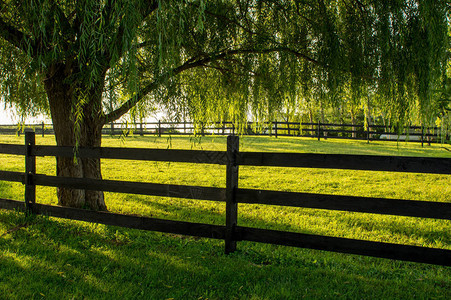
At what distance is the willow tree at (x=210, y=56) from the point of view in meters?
3.45

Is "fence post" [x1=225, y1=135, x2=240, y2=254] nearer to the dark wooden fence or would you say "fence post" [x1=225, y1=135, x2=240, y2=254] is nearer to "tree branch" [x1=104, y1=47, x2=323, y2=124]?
the dark wooden fence

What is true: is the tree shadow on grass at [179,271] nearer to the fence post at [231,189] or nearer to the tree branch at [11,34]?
the fence post at [231,189]

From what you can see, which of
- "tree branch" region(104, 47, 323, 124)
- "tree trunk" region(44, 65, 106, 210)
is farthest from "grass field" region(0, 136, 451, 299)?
"tree branch" region(104, 47, 323, 124)

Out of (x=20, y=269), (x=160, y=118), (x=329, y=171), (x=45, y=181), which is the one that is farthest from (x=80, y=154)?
(x=329, y=171)

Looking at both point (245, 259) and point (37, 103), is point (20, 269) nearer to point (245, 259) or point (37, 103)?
point (245, 259)

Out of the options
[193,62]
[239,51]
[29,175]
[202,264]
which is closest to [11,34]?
[29,175]

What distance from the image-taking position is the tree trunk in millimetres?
5016

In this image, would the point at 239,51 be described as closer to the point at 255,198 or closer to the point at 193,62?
the point at 193,62

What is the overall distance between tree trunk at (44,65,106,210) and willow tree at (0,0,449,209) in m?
0.02

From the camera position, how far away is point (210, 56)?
4.93 metres

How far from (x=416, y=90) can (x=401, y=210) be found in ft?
5.12

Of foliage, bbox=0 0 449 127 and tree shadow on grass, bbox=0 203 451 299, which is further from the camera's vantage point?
foliage, bbox=0 0 449 127

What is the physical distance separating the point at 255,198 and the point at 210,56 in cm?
229

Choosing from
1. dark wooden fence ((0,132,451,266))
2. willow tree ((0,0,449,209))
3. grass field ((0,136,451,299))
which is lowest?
grass field ((0,136,451,299))
